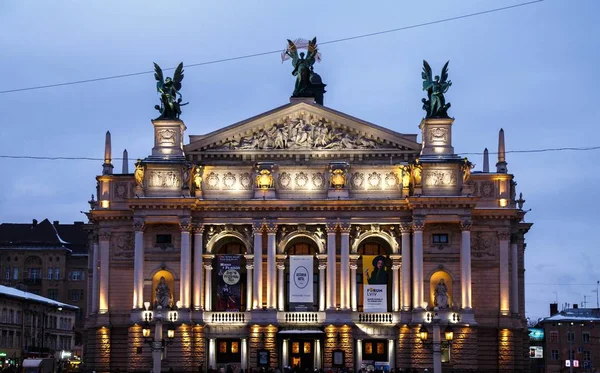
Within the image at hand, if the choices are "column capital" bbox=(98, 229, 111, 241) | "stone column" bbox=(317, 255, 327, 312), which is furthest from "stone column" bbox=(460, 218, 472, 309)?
"column capital" bbox=(98, 229, 111, 241)

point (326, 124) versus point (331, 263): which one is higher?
point (326, 124)

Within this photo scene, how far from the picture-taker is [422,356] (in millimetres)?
88625

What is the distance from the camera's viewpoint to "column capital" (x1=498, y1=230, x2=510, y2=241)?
92375mm

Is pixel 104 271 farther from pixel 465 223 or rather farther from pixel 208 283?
pixel 465 223

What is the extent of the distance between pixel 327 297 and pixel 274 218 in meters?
6.94

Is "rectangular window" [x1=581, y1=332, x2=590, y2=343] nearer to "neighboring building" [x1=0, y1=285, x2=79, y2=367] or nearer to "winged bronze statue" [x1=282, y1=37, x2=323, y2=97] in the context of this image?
"neighboring building" [x1=0, y1=285, x2=79, y2=367]

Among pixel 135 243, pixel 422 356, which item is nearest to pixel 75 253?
pixel 135 243

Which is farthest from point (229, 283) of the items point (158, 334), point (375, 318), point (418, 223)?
point (418, 223)

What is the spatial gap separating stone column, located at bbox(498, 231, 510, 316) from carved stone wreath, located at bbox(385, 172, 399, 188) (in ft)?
28.8

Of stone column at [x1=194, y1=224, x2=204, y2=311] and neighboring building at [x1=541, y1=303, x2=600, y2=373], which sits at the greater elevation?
stone column at [x1=194, y1=224, x2=204, y2=311]

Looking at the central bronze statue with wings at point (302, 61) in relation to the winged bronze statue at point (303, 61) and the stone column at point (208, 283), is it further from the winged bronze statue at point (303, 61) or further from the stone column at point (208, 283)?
the stone column at point (208, 283)

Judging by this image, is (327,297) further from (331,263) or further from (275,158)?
(275,158)

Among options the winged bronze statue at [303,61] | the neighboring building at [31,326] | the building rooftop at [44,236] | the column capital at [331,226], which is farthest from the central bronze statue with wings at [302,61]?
the building rooftop at [44,236]

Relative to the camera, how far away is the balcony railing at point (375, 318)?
90.3 m
